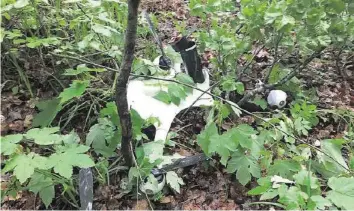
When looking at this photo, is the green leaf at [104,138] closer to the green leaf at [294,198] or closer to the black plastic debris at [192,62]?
the black plastic debris at [192,62]

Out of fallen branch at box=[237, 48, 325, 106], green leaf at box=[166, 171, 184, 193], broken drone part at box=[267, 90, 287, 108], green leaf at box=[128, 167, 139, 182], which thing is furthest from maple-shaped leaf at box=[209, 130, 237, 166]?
broken drone part at box=[267, 90, 287, 108]

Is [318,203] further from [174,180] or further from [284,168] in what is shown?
[174,180]

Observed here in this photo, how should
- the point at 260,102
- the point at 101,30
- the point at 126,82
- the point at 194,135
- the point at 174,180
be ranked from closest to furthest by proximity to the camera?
1. the point at 126,82
2. the point at 174,180
3. the point at 101,30
4. the point at 194,135
5. the point at 260,102

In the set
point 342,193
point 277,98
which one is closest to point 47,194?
point 342,193

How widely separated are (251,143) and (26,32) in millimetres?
1672

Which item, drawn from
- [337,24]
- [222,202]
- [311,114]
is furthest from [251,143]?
[337,24]

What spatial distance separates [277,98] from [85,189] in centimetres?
134

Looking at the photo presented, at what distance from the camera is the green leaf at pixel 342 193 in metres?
1.30

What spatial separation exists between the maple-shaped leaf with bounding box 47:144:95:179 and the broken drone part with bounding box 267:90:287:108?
1.37 m

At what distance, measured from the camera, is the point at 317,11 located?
2006 mm

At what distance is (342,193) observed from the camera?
1332mm

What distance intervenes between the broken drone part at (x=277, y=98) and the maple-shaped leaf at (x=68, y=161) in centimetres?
137

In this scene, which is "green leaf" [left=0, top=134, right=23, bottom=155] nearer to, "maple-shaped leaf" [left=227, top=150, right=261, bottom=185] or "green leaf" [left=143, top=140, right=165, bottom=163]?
"green leaf" [left=143, top=140, right=165, bottom=163]

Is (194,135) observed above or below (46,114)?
below
